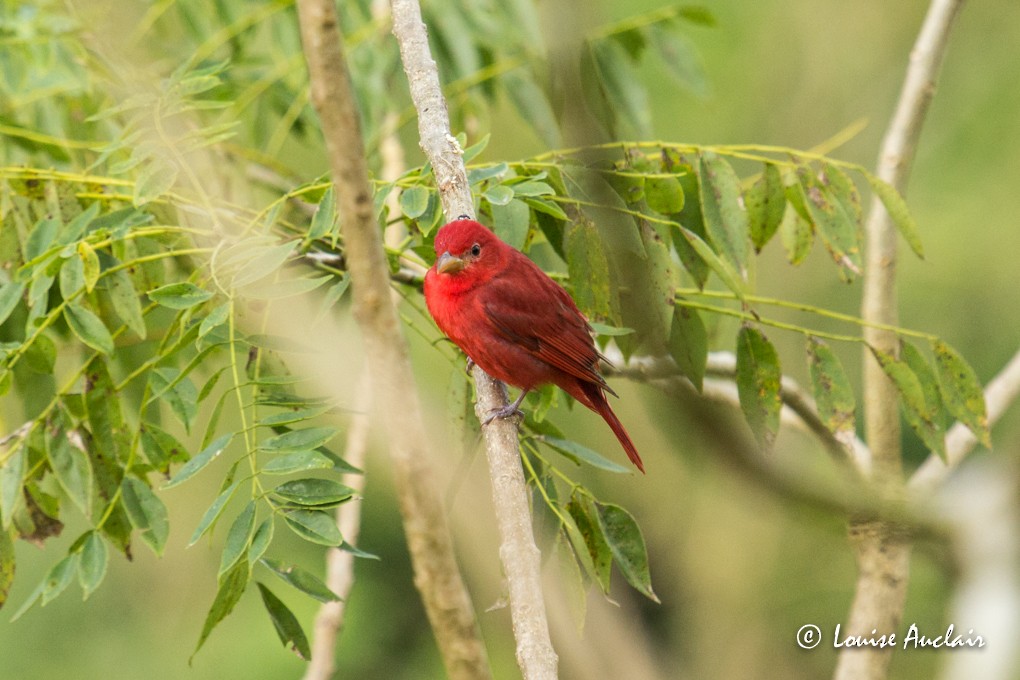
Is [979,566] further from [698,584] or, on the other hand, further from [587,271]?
[698,584]

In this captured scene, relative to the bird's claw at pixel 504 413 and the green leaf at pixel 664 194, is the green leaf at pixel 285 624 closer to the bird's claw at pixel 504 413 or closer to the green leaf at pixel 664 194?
the bird's claw at pixel 504 413

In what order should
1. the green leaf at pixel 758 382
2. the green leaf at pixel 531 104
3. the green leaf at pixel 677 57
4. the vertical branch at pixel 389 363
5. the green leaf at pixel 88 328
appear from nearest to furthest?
the vertical branch at pixel 389 363 < the green leaf at pixel 88 328 < the green leaf at pixel 758 382 < the green leaf at pixel 531 104 < the green leaf at pixel 677 57

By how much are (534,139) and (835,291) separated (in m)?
2.70

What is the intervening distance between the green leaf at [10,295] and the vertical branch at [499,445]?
3.05 feet

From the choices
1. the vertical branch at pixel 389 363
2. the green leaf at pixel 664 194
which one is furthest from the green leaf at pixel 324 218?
the vertical branch at pixel 389 363

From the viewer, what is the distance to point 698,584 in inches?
337

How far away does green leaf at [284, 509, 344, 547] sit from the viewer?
200 centimetres

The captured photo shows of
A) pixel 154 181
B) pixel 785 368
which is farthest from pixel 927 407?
pixel 785 368

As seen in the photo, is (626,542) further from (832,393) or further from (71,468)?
(71,468)

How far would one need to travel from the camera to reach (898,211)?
261cm

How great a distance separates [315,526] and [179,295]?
22.0 inches

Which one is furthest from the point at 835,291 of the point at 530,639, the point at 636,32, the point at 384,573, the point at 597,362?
the point at 530,639

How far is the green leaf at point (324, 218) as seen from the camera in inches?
88.1

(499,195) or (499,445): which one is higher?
(499,195)
